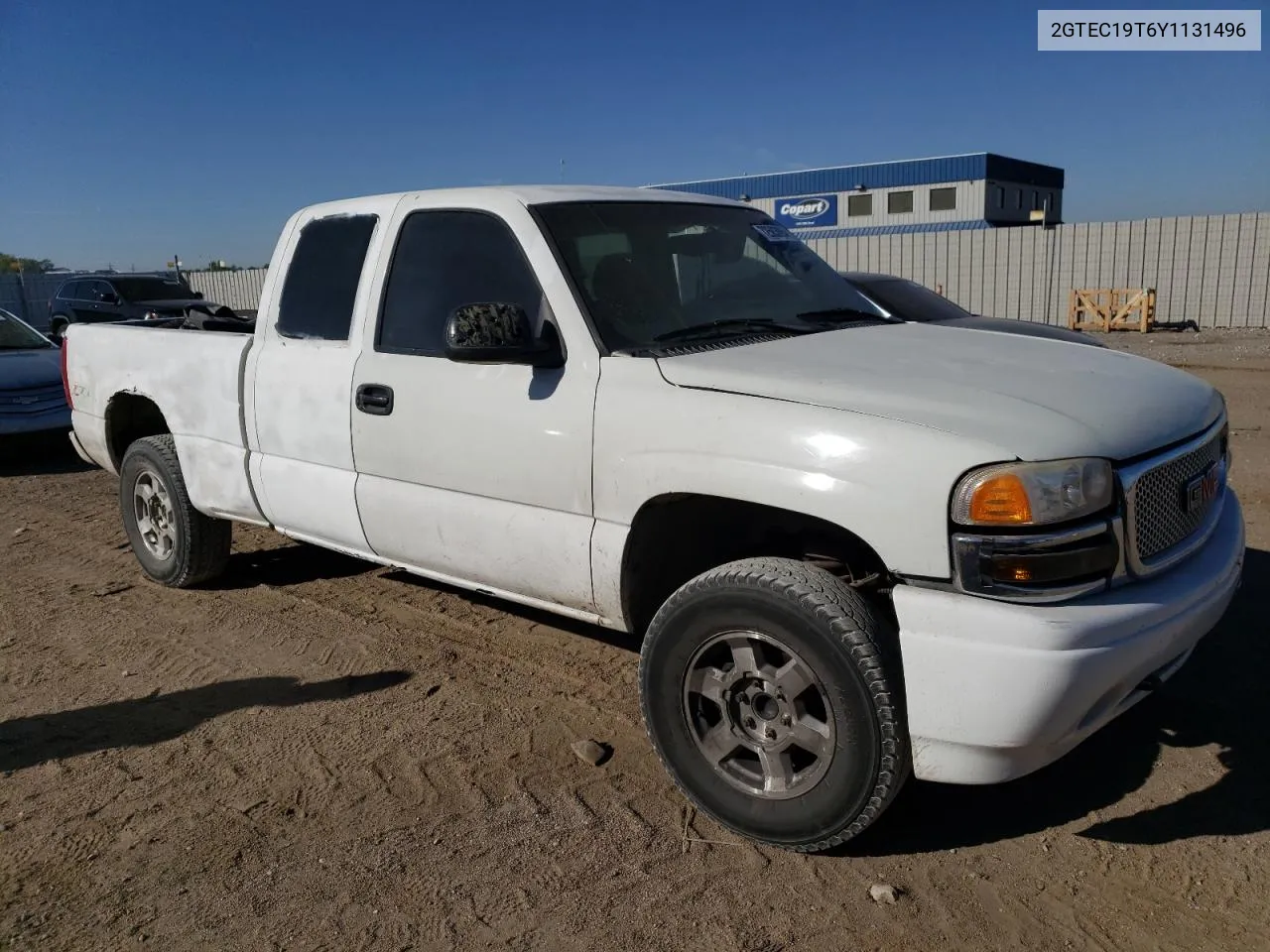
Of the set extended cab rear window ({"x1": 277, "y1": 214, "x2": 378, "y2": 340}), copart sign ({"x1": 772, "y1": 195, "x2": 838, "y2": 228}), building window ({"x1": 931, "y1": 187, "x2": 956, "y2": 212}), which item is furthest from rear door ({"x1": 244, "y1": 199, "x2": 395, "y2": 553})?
copart sign ({"x1": 772, "y1": 195, "x2": 838, "y2": 228})

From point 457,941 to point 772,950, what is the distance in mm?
830

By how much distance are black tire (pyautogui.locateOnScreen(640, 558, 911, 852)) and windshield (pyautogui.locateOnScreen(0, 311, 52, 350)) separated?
406 inches

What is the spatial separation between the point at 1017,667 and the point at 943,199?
4095cm

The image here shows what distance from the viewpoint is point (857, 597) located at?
9.09ft

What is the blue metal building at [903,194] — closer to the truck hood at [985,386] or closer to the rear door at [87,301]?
the rear door at [87,301]

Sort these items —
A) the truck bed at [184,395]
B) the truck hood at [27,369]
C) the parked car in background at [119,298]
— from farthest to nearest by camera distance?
the parked car in background at [119,298] → the truck hood at [27,369] → the truck bed at [184,395]

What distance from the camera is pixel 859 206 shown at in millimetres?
41875

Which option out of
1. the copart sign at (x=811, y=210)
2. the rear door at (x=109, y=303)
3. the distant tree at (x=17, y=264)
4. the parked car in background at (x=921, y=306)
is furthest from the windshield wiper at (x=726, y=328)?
the distant tree at (x=17, y=264)

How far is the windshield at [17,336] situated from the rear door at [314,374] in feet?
25.7

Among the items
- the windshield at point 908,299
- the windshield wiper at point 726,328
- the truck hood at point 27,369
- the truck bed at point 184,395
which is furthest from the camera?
the truck hood at point 27,369

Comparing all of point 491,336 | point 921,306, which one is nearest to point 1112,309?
point 921,306

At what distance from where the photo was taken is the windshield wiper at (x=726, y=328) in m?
3.52

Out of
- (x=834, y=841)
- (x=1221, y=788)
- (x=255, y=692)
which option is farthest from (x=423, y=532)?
(x=1221, y=788)

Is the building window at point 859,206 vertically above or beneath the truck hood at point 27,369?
above
